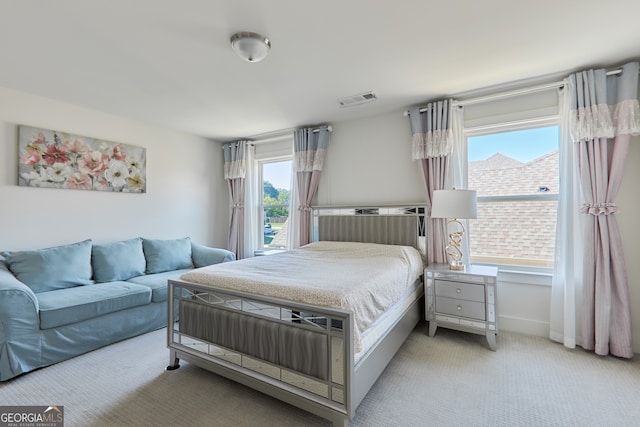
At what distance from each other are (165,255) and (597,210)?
4.64 meters

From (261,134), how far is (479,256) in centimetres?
356

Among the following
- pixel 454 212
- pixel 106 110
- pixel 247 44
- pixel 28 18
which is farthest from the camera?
pixel 106 110

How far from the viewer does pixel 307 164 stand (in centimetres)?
408

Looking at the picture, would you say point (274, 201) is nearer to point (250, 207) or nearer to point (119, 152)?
point (250, 207)

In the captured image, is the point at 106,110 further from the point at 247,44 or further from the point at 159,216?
the point at 247,44

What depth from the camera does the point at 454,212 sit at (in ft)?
8.89

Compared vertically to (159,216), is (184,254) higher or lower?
lower

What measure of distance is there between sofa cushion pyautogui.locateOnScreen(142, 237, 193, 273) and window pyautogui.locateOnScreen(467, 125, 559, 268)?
367cm

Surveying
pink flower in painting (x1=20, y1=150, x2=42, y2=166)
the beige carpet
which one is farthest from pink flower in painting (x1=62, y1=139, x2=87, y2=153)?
the beige carpet

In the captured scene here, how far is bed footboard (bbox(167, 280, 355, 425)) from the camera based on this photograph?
5.14 ft

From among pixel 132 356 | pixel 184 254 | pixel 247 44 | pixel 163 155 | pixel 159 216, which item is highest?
pixel 247 44

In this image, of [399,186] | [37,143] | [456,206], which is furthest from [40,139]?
[456,206]

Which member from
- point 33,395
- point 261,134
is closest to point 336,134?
point 261,134

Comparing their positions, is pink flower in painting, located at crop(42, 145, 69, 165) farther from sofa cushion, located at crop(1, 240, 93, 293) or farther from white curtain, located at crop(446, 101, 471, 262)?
white curtain, located at crop(446, 101, 471, 262)
